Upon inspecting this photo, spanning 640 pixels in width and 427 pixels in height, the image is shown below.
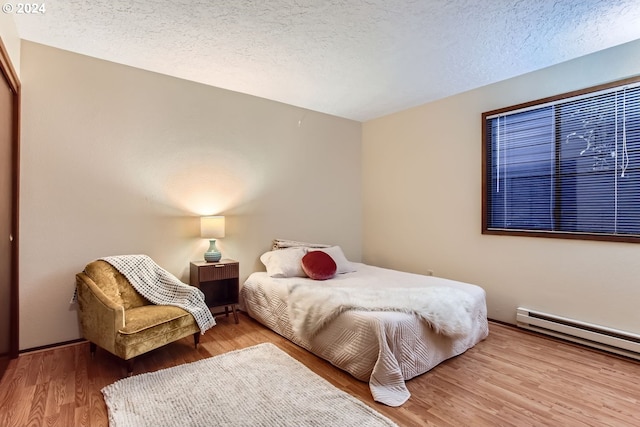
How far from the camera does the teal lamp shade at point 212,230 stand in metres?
3.42

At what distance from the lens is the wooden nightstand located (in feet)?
10.8

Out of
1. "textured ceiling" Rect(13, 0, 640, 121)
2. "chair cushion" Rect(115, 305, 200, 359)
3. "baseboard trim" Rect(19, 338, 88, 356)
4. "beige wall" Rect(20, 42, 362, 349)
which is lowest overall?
"baseboard trim" Rect(19, 338, 88, 356)

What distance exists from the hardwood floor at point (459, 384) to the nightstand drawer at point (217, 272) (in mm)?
590

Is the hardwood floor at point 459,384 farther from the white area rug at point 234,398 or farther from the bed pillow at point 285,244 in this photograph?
the bed pillow at point 285,244

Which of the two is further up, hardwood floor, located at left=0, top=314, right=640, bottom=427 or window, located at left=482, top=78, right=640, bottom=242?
window, located at left=482, top=78, right=640, bottom=242

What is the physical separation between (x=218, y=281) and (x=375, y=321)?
7.00 feet

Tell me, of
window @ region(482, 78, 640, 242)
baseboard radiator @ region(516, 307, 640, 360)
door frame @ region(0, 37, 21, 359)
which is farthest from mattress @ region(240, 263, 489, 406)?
door frame @ region(0, 37, 21, 359)

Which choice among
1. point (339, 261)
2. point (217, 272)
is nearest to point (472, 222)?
point (339, 261)

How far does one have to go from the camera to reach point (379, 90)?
379 centimetres

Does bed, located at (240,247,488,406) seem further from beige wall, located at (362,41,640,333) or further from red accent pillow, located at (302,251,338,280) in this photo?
beige wall, located at (362,41,640,333)

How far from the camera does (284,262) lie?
3680 mm

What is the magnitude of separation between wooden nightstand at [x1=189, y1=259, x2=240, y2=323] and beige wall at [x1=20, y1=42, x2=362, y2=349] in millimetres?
268

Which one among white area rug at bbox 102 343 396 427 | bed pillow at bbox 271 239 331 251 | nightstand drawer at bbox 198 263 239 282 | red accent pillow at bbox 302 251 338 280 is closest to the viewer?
white area rug at bbox 102 343 396 427

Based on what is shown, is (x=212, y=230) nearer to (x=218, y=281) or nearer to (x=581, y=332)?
(x=218, y=281)
